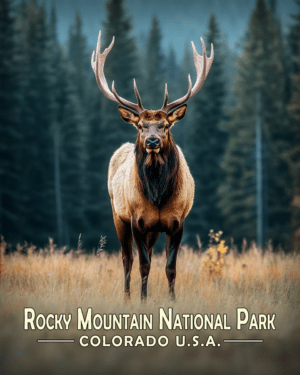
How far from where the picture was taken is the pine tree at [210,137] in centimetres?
2928

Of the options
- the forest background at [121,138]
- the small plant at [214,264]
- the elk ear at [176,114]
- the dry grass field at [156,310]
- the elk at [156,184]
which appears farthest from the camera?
the forest background at [121,138]

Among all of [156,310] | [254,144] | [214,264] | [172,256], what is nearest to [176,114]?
[172,256]

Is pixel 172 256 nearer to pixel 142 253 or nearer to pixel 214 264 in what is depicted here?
pixel 142 253

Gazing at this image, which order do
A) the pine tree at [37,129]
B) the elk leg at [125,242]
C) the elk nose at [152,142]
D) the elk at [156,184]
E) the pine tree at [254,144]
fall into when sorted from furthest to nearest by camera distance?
the pine tree at [37,129] < the pine tree at [254,144] < the elk leg at [125,242] < the elk at [156,184] < the elk nose at [152,142]

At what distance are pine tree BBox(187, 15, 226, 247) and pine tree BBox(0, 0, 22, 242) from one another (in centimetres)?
1141

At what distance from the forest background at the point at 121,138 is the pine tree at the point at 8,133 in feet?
0.19

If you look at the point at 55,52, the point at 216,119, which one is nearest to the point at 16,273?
the point at 216,119

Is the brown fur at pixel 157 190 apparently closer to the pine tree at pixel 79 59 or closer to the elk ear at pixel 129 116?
the elk ear at pixel 129 116

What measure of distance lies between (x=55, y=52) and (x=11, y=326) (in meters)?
30.7

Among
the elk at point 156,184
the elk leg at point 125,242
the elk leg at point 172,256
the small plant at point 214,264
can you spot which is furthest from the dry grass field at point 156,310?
the elk at point 156,184

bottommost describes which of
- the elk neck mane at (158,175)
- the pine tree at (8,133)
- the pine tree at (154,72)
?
the elk neck mane at (158,175)

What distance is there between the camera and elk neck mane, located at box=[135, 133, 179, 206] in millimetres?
5156

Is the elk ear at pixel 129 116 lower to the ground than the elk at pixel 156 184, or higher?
higher

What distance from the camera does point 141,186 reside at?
209 inches
